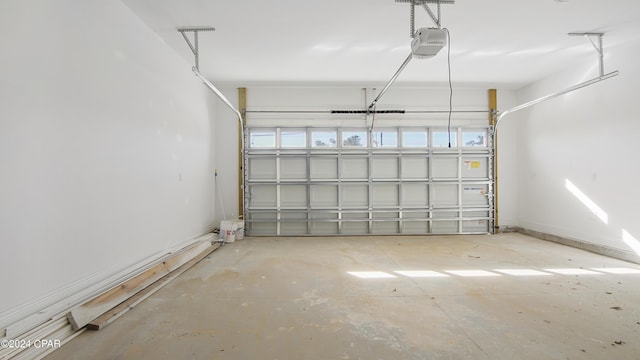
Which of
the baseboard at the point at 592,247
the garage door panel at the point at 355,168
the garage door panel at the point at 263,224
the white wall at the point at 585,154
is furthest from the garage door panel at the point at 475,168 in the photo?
the garage door panel at the point at 263,224

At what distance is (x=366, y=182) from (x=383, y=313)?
3568mm

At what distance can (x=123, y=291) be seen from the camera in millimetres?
2377

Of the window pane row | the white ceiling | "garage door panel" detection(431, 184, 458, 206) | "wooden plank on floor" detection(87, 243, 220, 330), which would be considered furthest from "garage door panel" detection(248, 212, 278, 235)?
"garage door panel" detection(431, 184, 458, 206)

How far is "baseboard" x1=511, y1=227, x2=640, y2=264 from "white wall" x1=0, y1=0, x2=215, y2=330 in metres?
6.79

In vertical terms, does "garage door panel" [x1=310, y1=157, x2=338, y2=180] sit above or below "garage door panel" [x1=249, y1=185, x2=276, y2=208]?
above

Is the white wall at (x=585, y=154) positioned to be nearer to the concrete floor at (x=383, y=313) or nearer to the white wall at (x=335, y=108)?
the white wall at (x=335, y=108)

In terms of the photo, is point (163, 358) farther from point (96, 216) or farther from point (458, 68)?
point (458, 68)

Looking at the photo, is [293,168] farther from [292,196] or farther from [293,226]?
[293,226]

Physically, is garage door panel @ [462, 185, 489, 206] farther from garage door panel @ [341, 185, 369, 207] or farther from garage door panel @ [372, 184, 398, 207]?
garage door panel @ [341, 185, 369, 207]

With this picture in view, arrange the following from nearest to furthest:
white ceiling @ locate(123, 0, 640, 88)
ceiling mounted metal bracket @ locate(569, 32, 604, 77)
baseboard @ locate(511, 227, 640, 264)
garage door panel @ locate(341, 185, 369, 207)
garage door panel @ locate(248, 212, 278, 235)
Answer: white ceiling @ locate(123, 0, 640, 88), ceiling mounted metal bracket @ locate(569, 32, 604, 77), baseboard @ locate(511, 227, 640, 264), garage door panel @ locate(248, 212, 278, 235), garage door panel @ locate(341, 185, 369, 207)

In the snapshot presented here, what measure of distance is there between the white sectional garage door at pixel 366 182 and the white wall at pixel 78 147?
212 cm

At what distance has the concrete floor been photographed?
5.73 feet

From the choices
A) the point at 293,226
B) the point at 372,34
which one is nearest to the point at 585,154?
the point at 372,34

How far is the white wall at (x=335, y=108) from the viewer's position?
18.3 ft
